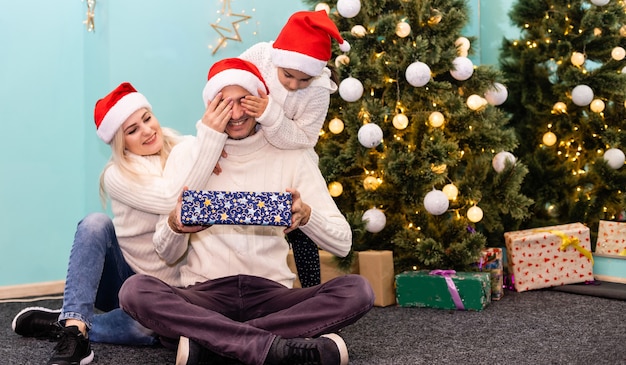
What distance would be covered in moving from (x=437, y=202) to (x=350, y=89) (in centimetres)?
57

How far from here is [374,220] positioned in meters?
2.92

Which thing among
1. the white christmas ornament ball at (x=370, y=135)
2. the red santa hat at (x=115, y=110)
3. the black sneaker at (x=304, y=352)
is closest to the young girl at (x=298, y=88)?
the red santa hat at (x=115, y=110)

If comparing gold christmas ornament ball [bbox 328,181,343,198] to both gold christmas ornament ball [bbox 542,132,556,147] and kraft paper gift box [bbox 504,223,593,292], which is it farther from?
gold christmas ornament ball [bbox 542,132,556,147]

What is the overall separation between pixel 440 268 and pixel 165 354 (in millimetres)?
1278

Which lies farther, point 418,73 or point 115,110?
point 418,73

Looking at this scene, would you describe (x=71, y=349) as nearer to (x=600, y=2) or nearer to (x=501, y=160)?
(x=501, y=160)

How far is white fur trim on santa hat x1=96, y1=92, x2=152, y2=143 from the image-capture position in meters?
2.14

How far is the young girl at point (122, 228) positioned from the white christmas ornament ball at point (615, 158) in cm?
208

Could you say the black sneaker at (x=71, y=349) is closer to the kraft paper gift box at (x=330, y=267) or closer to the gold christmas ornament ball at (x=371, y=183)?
the kraft paper gift box at (x=330, y=267)

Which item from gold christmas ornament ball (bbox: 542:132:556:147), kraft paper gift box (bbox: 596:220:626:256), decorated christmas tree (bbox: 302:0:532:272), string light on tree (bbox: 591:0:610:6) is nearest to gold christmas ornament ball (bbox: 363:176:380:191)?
decorated christmas tree (bbox: 302:0:532:272)

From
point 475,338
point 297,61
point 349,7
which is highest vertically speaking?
point 349,7

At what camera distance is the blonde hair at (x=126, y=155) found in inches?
81.1

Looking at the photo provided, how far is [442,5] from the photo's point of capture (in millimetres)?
3029

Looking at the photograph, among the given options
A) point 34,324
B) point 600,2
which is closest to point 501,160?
point 600,2
